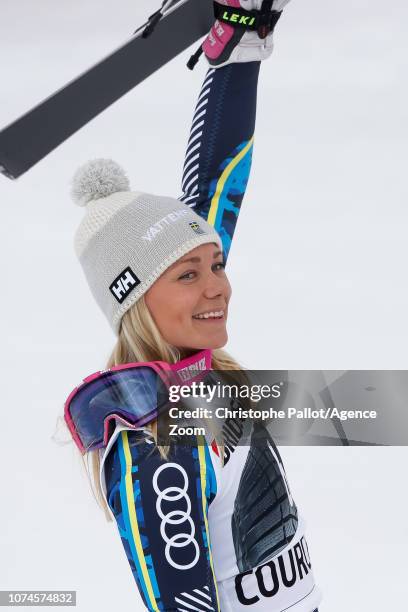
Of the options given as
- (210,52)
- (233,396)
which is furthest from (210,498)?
(210,52)

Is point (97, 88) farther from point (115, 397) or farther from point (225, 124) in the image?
point (115, 397)

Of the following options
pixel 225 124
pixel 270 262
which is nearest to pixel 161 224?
pixel 225 124

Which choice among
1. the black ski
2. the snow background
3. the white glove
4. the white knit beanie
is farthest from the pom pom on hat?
the snow background

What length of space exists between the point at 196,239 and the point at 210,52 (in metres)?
0.40

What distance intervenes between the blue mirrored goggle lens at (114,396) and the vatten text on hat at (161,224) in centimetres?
20

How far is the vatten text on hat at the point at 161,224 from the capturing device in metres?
1.33

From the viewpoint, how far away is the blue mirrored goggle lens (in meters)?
1.24

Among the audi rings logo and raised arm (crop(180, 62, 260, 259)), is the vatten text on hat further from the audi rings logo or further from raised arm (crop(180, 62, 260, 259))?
the audi rings logo

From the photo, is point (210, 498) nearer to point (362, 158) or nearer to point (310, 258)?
point (310, 258)

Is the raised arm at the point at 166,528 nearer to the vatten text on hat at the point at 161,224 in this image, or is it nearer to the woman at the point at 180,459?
the woman at the point at 180,459

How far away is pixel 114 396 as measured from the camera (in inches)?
49.2

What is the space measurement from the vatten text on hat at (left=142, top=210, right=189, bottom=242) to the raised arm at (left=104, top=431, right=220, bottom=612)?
30cm

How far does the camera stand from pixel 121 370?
1255 mm

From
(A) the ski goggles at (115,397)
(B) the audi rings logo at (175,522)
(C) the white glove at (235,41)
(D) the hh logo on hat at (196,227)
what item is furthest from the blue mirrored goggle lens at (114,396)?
(C) the white glove at (235,41)
